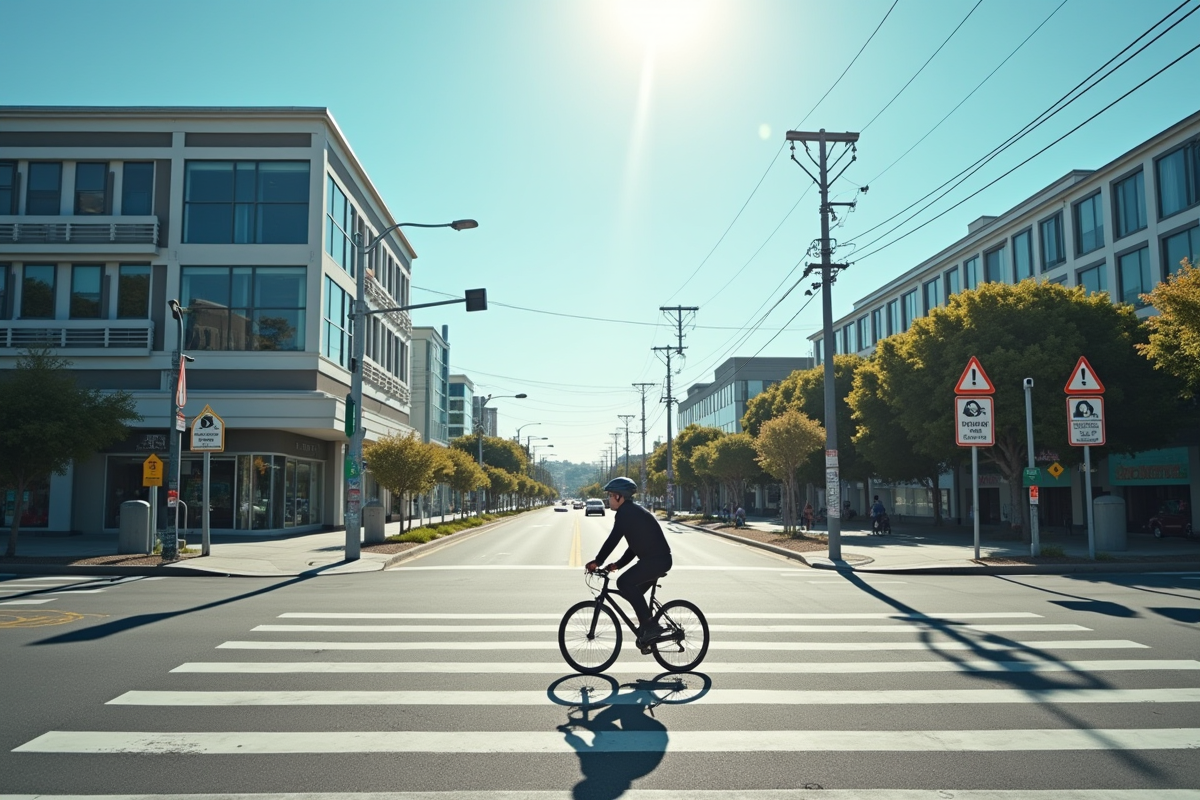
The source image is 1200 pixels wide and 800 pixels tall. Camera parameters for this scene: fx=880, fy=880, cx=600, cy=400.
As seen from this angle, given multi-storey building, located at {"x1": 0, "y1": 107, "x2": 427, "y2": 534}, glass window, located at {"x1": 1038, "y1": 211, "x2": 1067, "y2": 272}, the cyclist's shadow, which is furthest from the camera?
glass window, located at {"x1": 1038, "y1": 211, "x2": 1067, "y2": 272}

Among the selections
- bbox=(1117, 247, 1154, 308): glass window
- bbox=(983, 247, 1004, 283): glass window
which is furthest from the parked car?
bbox=(983, 247, 1004, 283): glass window

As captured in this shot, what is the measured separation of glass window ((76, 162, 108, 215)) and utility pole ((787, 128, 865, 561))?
86.9ft

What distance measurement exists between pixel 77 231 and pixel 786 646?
111 ft

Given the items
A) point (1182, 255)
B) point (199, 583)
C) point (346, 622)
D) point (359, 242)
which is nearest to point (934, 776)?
point (346, 622)

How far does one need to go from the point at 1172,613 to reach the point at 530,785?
1083 centimetres

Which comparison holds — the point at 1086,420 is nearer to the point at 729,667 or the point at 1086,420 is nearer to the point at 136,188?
the point at 729,667

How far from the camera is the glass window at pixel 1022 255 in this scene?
147 ft

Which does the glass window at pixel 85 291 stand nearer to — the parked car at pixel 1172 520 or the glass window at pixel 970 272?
the parked car at pixel 1172 520

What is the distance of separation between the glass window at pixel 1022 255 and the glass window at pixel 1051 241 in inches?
46.6

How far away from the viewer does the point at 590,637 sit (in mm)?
8523

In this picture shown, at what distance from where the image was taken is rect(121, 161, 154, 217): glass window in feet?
113

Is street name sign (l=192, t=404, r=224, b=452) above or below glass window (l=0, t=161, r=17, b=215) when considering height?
below

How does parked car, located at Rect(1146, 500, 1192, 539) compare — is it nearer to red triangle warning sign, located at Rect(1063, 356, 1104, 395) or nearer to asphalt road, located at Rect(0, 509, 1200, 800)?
red triangle warning sign, located at Rect(1063, 356, 1104, 395)

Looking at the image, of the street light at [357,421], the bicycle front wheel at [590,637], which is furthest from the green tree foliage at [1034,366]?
the bicycle front wheel at [590,637]
